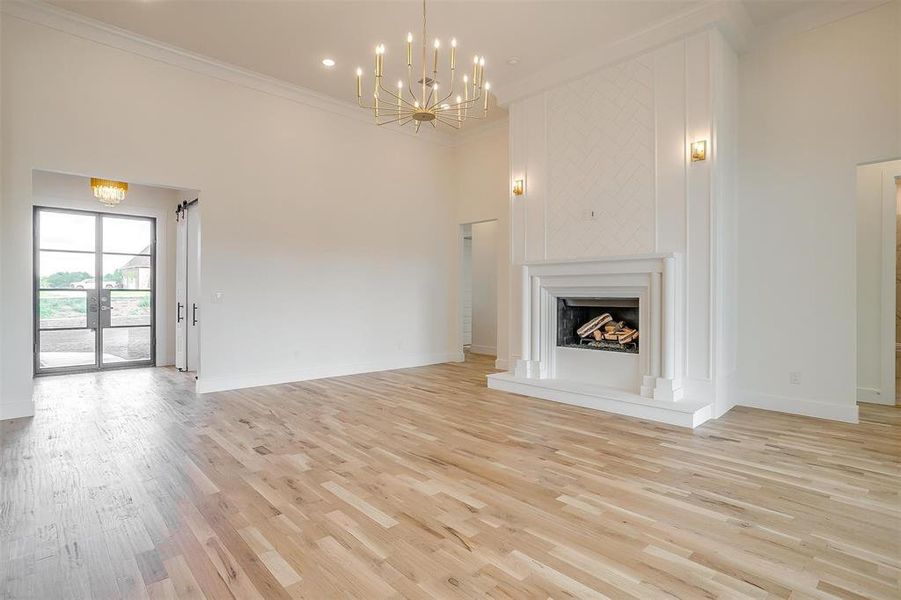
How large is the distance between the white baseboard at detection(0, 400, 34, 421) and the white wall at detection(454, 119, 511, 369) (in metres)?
5.51

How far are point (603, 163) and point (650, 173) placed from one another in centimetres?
54

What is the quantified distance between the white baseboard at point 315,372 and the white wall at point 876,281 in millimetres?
5253

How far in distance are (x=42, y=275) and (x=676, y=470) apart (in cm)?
835

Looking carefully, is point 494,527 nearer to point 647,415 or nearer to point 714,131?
point 647,415

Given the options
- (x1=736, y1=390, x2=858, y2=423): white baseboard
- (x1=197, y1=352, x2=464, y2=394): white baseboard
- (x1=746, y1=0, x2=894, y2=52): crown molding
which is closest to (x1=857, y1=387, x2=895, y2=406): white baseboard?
(x1=736, y1=390, x2=858, y2=423): white baseboard

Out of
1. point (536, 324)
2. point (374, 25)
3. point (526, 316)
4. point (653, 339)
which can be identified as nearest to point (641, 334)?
point (653, 339)

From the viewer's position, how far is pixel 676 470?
2.95m

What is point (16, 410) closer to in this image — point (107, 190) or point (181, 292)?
point (107, 190)

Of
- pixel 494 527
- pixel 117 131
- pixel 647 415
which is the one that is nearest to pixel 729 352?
pixel 647 415

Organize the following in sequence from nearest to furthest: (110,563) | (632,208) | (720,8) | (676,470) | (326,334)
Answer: (110,563), (676,470), (720,8), (632,208), (326,334)

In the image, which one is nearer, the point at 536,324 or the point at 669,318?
the point at 669,318

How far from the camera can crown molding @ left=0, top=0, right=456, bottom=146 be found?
4285mm

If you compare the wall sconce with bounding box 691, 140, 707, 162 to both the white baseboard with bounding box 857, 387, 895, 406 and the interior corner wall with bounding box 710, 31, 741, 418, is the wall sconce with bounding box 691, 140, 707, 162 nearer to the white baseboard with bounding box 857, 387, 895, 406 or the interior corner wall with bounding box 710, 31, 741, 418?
the interior corner wall with bounding box 710, 31, 741, 418

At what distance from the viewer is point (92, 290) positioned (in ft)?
23.1
